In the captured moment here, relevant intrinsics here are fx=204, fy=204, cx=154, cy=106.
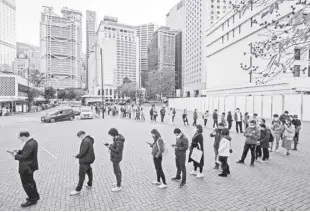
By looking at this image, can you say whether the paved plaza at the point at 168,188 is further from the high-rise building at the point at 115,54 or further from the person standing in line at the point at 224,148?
the high-rise building at the point at 115,54

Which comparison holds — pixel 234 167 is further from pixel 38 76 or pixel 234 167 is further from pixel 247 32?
pixel 38 76

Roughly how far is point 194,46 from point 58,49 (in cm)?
12238

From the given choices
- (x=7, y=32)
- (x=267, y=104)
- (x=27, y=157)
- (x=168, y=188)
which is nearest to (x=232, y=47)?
(x=267, y=104)

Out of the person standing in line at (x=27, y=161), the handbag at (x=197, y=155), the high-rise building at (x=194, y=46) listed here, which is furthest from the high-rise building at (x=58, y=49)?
the handbag at (x=197, y=155)

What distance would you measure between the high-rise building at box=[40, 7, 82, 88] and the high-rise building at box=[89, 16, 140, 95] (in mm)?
→ 40992

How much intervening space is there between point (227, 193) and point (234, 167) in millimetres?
2202

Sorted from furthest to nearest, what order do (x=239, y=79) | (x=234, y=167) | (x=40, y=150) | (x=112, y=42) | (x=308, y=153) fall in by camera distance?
(x=112, y=42)
(x=239, y=79)
(x=40, y=150)
(x=308, y=153)
(x=234, y=167)

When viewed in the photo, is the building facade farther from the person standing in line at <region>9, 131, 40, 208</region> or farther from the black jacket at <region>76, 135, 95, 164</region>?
the person standing in line at <region>9, 131, 40, 208</region>

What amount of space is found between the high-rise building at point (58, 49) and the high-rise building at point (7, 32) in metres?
72.6

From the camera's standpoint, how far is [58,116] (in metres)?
24.0

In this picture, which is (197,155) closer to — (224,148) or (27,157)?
(224,148)

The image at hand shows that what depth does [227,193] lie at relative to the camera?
17.1ft

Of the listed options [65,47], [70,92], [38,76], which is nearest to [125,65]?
[70,92]

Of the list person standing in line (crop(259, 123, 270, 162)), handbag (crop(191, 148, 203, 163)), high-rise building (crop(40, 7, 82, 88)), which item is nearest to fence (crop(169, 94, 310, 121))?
person standing in line (crop(259, 123, 270, 162))
